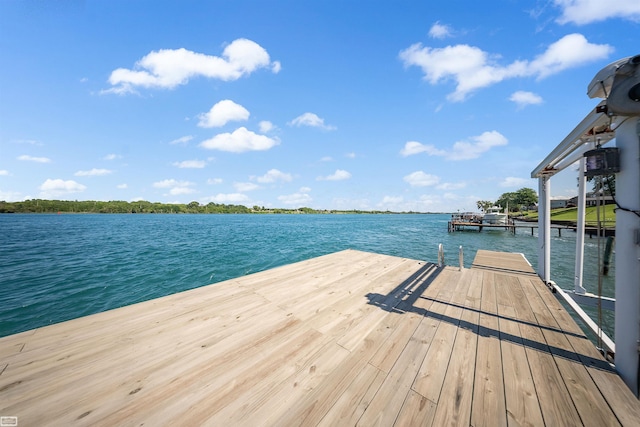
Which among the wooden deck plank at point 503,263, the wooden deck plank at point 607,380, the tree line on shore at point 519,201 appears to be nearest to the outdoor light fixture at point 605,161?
the wooden deck plank at point 607,380

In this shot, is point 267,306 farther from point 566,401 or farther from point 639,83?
point 639,83

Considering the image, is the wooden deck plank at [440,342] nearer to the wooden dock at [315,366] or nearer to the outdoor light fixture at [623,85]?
the wooden dock at [315,366]

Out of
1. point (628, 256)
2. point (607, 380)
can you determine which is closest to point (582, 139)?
point (628, 256)

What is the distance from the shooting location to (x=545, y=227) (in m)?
5.64

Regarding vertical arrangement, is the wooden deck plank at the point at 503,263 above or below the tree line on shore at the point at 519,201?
below

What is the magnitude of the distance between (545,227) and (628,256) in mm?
4382

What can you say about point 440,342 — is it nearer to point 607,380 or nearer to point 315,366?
point 607,380

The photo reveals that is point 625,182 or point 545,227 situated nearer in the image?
point 625,182

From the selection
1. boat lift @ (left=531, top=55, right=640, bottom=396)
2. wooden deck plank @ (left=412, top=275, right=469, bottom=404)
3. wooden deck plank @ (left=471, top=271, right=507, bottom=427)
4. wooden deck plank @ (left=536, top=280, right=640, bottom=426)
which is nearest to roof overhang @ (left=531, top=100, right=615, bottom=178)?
boat lift @ (left=531, top=55, right=640, bottom=396)

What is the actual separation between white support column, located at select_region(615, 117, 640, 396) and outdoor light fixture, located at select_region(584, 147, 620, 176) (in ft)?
0.17

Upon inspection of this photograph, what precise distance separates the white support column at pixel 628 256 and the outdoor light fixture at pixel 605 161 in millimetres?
52

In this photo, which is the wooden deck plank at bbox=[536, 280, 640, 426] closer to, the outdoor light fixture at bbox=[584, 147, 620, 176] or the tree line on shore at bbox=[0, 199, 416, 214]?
the outdoor light fixture at bbox=[584, 147, 620, 176]

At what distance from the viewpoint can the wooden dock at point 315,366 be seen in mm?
1855

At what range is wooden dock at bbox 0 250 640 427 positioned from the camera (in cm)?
186
